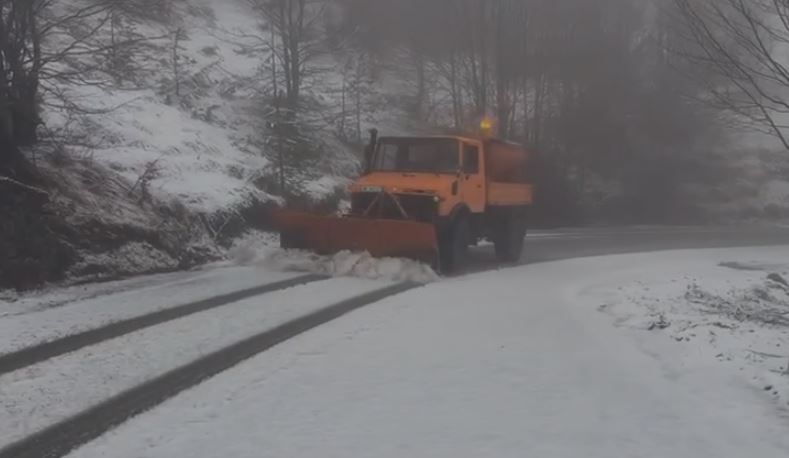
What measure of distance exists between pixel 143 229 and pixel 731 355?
996 cm

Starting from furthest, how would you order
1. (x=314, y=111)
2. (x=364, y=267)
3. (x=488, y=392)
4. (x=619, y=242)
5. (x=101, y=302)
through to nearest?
(x=314, y=111), (x=619, y=242), (x=364, y=267), (x=101, y=302), (x=488, y=392)

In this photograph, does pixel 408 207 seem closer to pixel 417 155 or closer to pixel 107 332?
pixel 417 155

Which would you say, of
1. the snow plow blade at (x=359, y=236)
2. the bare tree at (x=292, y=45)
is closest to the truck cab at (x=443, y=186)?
the snow plow blade at (x=359, y=236)

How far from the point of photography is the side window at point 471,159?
13617 millimetres

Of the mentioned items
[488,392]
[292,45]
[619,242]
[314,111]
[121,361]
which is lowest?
[488,392]

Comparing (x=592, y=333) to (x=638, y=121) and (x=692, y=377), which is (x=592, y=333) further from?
(x=638, y=121)

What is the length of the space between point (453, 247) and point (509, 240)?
10.2 ft

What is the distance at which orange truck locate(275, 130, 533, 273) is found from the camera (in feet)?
40.3

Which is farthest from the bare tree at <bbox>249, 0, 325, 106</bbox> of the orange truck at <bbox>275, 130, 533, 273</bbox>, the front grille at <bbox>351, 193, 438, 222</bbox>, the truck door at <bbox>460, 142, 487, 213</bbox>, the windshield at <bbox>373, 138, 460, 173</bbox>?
the front grille at <bbox>351, 193, 438, 222</bbox>

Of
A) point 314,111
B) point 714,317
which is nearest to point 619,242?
point 714,317

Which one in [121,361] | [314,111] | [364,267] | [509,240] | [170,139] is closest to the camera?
[121,361]

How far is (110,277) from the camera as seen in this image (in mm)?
11531

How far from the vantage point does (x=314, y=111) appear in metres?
28.6

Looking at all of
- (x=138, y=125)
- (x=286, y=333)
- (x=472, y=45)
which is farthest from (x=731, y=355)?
(x=472, y=45)
